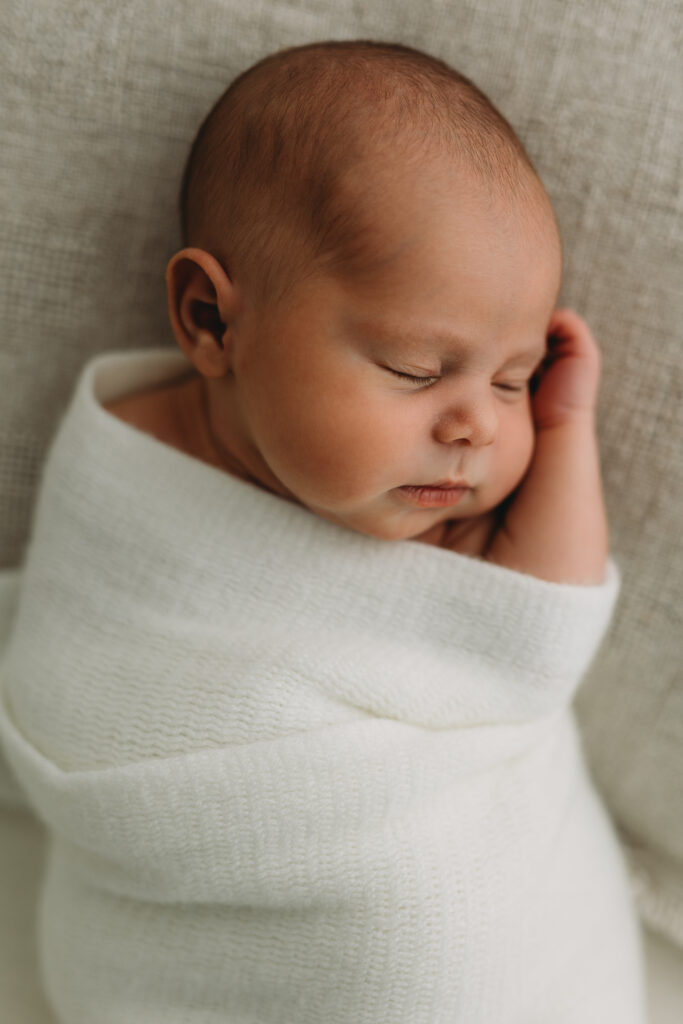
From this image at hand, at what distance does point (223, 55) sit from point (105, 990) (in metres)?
0.98

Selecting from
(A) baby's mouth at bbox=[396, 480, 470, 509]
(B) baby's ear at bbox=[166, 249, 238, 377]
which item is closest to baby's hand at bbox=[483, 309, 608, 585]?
(A) baby's mouth at bbox=[396, 480, 470, 509]

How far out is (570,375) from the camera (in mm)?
985

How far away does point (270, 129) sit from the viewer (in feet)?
2.78

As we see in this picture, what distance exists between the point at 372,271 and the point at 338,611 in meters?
0.33

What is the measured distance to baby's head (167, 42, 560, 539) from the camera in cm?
80

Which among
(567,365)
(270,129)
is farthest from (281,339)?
(567,365)

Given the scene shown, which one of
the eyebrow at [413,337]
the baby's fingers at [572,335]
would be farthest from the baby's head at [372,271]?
the baby's fingers at [572,335]

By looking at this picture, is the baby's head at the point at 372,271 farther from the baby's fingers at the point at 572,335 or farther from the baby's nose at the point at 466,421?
the baby's fingers at the point at 572,335

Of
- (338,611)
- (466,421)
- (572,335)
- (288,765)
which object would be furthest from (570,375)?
(288,765)

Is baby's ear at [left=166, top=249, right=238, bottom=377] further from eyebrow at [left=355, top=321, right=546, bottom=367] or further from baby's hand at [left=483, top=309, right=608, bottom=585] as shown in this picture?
baby's hand at [left=483, top=309, right=608, bottom=585]

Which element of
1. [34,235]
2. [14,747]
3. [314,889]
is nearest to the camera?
[314,889]

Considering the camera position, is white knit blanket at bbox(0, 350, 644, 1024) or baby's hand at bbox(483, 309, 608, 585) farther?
baby's hand at bbox(483, 309, 608, 585)

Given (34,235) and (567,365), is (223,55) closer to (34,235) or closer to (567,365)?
(34,235)

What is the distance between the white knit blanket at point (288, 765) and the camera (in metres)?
0.84
